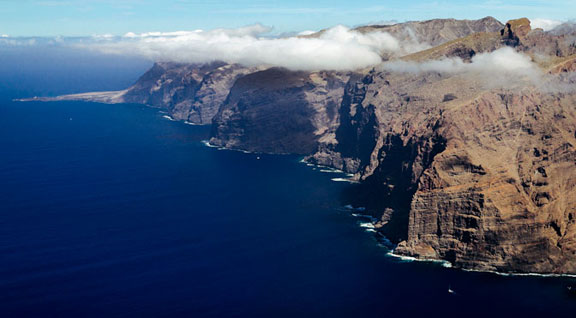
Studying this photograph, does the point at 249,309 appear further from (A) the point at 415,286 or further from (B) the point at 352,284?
(A) the point at 415,286

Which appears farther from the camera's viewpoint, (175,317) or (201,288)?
(201,288)

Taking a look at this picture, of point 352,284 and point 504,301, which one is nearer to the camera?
point 504,301

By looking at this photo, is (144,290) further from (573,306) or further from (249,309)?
(573,306)

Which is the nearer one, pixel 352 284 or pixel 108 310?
pixel 108 310

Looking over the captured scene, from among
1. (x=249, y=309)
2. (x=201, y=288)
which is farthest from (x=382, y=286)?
(x=201, y=288)

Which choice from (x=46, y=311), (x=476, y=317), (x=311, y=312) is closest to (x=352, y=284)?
(x=311, y=312)

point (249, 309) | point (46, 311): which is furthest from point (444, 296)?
point (46, 311)

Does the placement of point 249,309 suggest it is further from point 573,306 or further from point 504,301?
point 573,306
